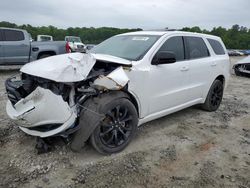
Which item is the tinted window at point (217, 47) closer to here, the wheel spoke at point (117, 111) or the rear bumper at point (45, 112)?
the wheel spoke at point (117, 111)

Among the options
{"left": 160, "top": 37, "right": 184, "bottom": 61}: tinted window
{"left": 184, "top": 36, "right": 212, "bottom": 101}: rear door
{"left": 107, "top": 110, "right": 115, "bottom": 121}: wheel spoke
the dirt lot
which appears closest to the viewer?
the dirt lot

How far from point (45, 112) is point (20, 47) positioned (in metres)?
8.57

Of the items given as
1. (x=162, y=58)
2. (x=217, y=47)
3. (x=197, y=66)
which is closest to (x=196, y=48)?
(x=197, y=66)

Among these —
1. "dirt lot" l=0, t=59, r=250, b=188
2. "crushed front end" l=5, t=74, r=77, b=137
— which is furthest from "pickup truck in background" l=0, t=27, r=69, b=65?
"crushed front end" l=5, t=74, r=77, b=137

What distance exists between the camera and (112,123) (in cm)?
362

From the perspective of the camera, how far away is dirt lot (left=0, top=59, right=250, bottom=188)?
309cm

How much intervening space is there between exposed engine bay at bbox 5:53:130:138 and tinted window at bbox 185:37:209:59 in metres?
1.84

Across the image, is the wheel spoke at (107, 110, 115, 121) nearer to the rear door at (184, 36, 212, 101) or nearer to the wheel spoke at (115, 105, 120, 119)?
the wheel spoke at (115, 105, 120, 119)

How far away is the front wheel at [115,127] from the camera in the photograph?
11.4 ft

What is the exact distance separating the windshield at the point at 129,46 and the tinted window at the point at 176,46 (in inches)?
8.5

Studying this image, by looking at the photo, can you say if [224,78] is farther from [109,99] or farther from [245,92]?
[109,99]

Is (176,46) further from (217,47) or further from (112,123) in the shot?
(112,123)

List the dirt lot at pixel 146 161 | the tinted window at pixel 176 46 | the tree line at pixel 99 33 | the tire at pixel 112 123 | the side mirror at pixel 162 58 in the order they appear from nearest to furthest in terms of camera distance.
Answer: the dirt lot at pixel 146 161, the tire at pixel 112 123, the side mirror at pixel 162 58, the tinted window at pixel 176 46, the tree line at pixel 99 33

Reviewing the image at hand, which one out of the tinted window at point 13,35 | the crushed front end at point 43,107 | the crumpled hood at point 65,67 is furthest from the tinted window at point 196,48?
the tinted window at point 13,35
